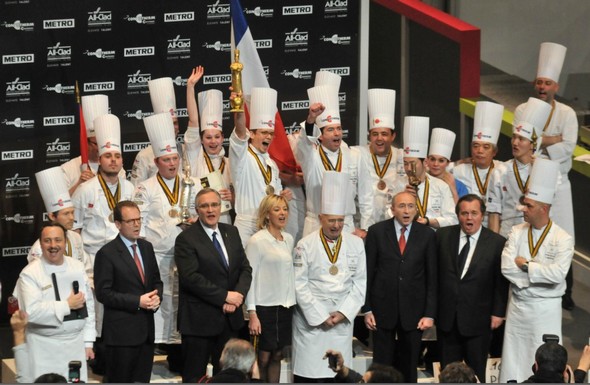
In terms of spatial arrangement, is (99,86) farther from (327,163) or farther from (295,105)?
(327,163)

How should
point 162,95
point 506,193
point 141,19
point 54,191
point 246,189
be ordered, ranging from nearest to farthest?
1. point 54,191
2. point 246,189
3. point 506,193
4. point 162,95
5. point 141,19

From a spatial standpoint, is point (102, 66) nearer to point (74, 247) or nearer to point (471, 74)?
point (74, 247)

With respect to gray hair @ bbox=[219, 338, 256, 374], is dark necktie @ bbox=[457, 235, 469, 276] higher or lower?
higher

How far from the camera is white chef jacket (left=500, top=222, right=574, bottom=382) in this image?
1016cm

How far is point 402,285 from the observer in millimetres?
10438

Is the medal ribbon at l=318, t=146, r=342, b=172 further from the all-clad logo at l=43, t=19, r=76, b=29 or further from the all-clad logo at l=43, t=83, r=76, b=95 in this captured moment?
the all-clad logo at l=43, t=19, r=76, b=29

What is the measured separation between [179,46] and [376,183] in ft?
8.01

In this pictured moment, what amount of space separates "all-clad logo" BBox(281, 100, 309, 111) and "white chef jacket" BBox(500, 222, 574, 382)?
3275mm

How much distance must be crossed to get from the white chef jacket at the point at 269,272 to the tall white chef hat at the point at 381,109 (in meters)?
1.61

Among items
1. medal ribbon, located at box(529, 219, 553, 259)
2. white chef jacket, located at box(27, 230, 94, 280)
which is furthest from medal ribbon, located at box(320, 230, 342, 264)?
white chef jacket, located at box(27, 230, 94, 280)

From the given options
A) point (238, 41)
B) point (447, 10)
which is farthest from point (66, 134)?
point (447, 10)

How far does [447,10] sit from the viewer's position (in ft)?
52.4

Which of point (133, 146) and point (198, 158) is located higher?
point (133, 146)

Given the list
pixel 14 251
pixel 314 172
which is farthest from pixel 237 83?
pixel 14 251
